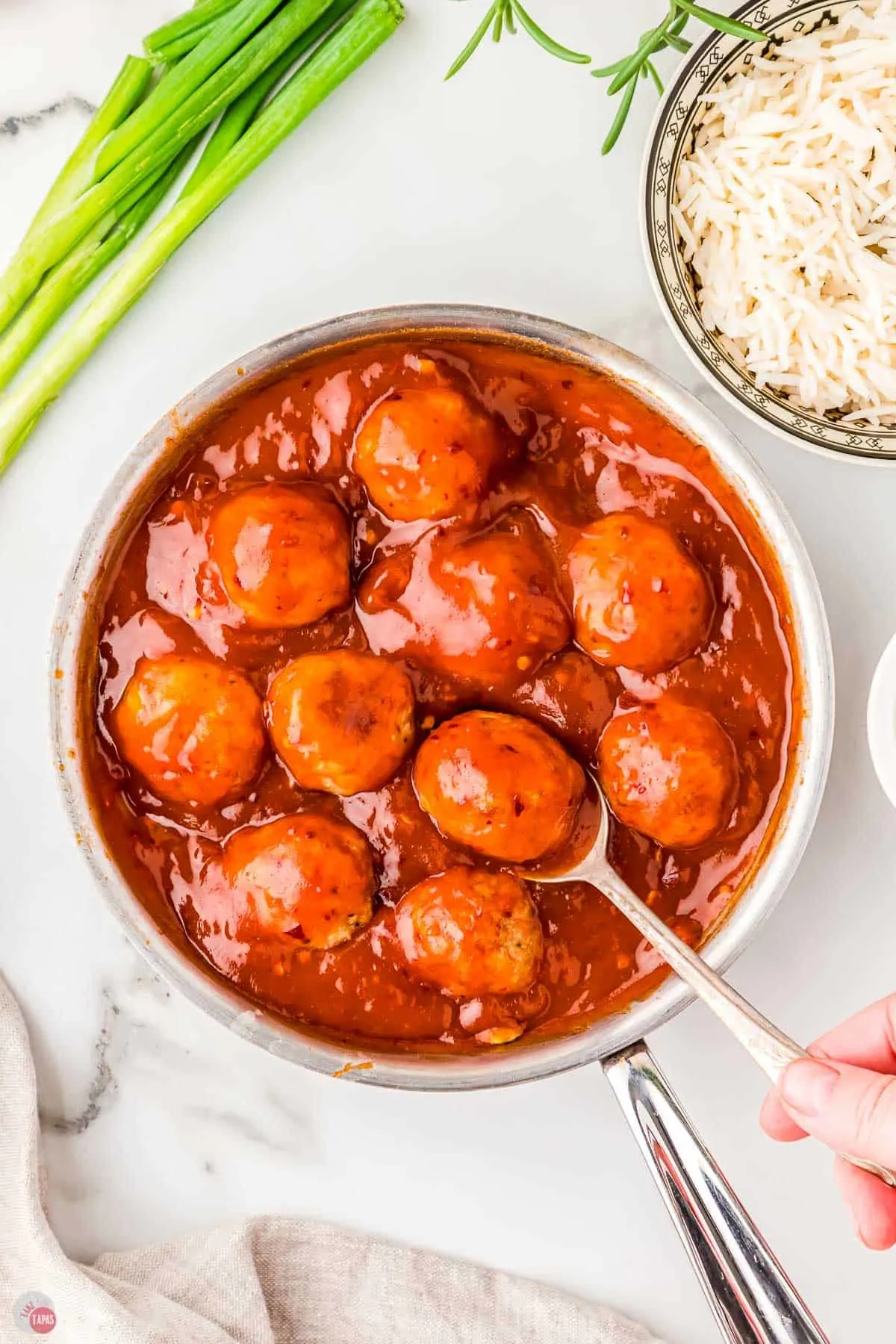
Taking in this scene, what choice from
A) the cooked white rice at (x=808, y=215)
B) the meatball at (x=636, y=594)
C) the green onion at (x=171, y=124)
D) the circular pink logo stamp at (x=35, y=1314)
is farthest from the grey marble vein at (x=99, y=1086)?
the cooked white rice at (x=808, y=215)

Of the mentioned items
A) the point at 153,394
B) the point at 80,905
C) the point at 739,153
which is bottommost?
the point at 80,905

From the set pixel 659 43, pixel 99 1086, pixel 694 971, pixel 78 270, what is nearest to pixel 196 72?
pixel 78 270

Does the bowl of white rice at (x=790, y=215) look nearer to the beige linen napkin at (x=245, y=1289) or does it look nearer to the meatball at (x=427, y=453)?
the meatball at (x=427, y=453)

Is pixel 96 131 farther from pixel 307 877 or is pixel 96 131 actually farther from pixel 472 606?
pixel 307 877

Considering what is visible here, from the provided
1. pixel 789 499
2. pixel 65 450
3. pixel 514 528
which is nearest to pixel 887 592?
pixel 789 499

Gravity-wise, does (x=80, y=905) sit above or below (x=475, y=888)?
below

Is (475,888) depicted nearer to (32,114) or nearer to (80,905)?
(80,905)

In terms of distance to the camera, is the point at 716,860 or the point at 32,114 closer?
the point at 716,860

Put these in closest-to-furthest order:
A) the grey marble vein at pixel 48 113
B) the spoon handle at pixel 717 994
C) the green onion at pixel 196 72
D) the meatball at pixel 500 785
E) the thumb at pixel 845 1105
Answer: the thumb at pixel 845 1105, the spoon handle at pixel 717 994, the meatball at pixel 500 785, the green onion at pixel 196 72, the grey marble vein at pixel 48 113
